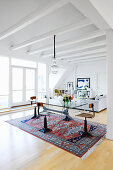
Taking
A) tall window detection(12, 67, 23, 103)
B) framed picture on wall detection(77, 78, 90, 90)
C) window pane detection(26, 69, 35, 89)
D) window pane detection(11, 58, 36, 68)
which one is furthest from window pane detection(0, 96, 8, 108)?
framed picture on wall detection(77, 78, 90, 90)

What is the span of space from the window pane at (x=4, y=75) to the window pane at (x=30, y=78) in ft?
4.33

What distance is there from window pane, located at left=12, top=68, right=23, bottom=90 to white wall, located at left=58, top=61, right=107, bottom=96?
16.0 feet

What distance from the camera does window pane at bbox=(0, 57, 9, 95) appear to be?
615 centimetres

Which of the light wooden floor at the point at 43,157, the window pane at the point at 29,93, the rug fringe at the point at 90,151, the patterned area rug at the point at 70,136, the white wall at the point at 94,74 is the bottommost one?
the light wooden floor at the point at 43,157

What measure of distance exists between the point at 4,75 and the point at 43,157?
5057mm

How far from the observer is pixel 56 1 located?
237cm

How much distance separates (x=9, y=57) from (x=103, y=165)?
5.98 meters

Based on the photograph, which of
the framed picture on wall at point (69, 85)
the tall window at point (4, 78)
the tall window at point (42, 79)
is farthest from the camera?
the framed picture on wall at point (69, 85)

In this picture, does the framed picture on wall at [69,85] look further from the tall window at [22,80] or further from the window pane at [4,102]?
the window pane at [4,102]

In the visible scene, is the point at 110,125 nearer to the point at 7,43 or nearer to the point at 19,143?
the point at 19,143

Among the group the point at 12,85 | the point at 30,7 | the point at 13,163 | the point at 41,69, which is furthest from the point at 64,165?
the point at 41,69

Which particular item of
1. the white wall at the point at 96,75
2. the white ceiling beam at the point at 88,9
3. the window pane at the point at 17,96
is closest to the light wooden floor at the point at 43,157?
the white ceiling beam at the point at 88,9

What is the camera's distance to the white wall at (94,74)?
867 centimetres

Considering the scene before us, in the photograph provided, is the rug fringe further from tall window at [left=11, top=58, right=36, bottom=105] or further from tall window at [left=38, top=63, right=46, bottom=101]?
tall window at [left=38, top=63, right=46, bottom=101]
